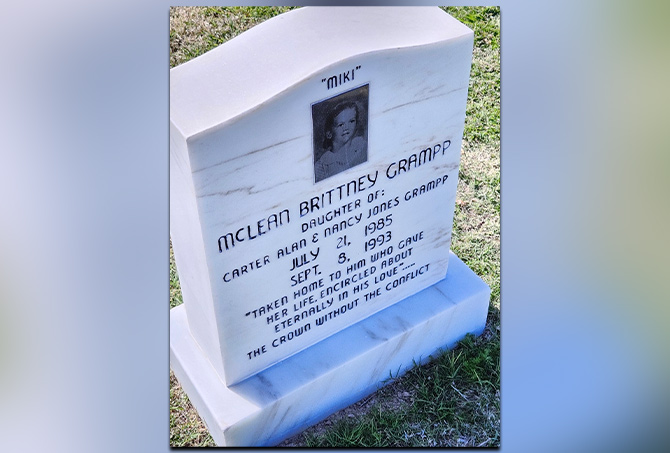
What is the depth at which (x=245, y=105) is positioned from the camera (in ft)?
8.11

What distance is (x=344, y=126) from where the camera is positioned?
2691mm

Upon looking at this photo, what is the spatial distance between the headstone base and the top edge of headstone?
1063 mm

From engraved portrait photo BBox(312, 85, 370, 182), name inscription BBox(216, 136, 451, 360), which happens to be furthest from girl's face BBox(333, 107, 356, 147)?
name inscription BBox(216, 136, 451, 360)

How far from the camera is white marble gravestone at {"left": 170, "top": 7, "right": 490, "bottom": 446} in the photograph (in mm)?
2547

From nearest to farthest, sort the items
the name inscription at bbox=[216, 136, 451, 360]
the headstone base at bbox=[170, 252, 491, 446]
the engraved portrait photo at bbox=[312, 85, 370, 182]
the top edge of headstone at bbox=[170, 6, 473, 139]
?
the top edge of headstone at bbox=[170, 6, 473, 139], the engraved portrait photo at bbox=[312, 85, 370, 182], the name inscription at bbox=[216, 136, 451, 360], the headstone base at bbox=[170, 252, 491, 446]

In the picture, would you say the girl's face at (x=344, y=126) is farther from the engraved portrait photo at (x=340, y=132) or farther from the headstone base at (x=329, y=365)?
the headstone base at (x=329, y=365)

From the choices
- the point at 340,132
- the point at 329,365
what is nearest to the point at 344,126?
the point at 340,132

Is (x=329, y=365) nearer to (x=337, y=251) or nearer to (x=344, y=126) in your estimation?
(x=337, y=251)

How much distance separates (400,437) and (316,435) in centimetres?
31

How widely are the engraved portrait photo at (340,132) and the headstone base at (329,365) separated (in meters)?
0.76

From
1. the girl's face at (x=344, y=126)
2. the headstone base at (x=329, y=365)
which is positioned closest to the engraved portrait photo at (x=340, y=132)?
the girl's face at (x=344, y=126)

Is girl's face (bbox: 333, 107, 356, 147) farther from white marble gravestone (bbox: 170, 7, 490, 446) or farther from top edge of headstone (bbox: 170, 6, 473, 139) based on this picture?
top edge of headstone (bbox: 170, 6, 473, 139)

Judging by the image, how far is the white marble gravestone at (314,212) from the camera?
2.55 meters
